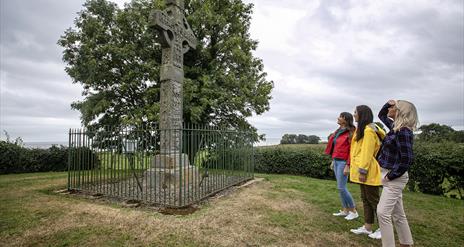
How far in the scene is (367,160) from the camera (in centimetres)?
360

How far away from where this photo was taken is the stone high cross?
7.01m

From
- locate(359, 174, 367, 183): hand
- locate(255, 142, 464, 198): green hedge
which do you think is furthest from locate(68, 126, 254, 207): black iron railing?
locate(255, 142, 464, 198): green hedge

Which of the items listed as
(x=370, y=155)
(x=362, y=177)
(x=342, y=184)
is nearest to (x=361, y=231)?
(x=342, y=184)

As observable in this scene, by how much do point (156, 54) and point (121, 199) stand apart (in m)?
10.3

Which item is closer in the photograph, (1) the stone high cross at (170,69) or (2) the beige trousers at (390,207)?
(2) the beige trousers at (390,207)

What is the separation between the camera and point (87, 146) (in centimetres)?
671

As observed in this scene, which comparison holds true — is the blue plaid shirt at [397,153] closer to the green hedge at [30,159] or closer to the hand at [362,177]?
the hand at [362,177]

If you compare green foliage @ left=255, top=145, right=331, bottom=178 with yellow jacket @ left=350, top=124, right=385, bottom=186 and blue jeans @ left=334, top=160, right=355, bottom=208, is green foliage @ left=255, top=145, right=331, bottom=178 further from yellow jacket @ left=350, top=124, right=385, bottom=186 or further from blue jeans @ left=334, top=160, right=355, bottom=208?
yellow jacket @ left=350, top=124, right=385, bottom=186

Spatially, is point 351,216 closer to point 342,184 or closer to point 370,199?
point 342,184

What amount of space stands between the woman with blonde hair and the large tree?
30.7 ft

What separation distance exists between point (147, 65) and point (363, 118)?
11065mm

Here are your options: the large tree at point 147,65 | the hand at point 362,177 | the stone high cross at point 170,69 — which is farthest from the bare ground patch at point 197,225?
the large tree at point 147,65

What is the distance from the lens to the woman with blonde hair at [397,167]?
299cm

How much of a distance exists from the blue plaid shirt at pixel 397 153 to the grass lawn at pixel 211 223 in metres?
1.37
